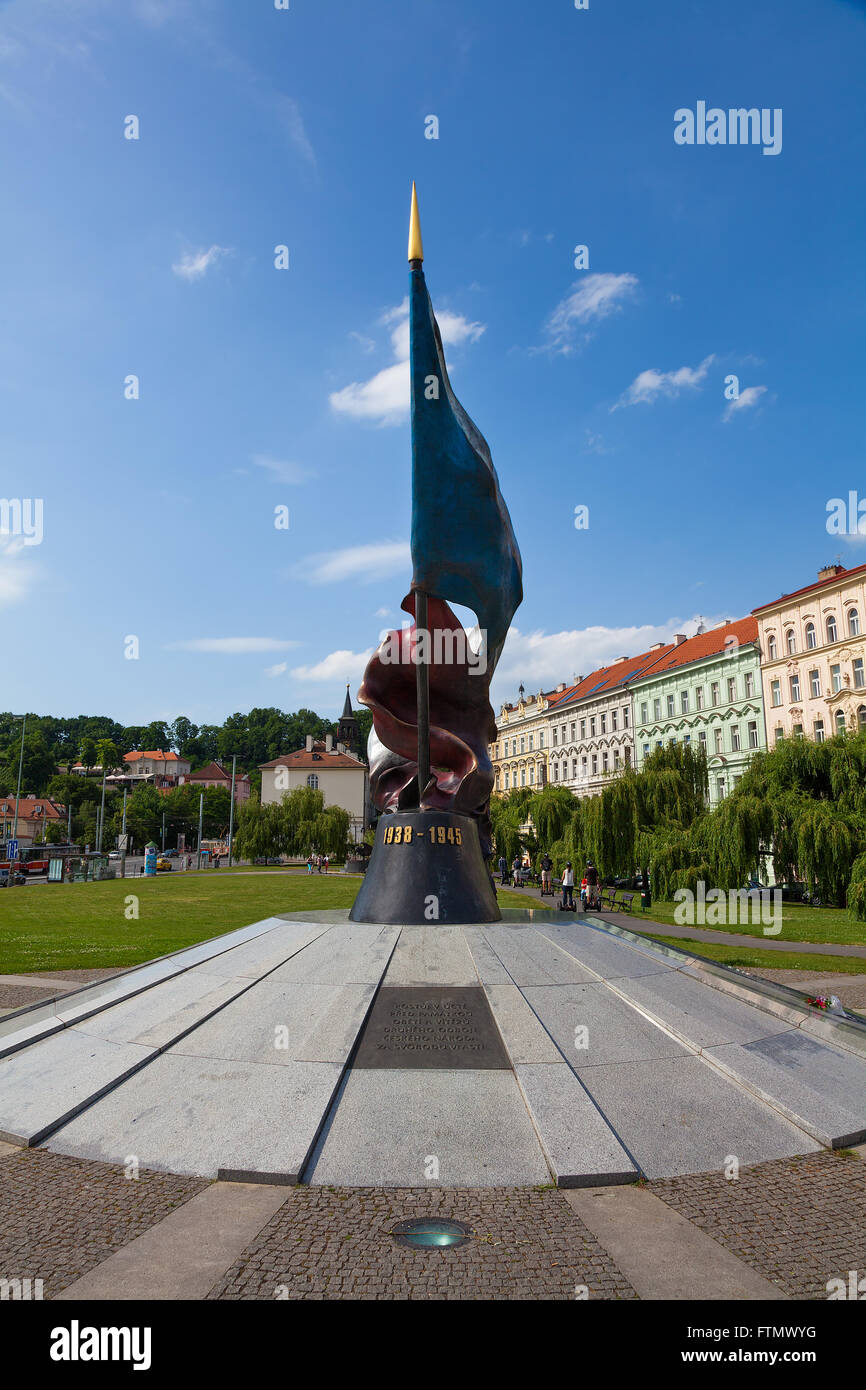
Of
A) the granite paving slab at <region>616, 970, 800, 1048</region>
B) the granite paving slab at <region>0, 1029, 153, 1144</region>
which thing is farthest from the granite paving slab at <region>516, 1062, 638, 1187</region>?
the granite paving slab at <region>0, 1029, 153, 1144</region>

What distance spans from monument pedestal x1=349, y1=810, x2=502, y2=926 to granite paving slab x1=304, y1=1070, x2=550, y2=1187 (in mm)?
3989

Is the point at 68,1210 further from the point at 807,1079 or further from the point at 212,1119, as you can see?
the point at 807,1079

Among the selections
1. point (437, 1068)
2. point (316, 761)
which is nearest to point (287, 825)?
point (316, 761)

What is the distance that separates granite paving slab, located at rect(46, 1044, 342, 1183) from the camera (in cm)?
631

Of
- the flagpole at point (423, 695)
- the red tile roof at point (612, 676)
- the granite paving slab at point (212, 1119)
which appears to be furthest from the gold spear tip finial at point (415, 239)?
the red tile roof at point (612, 676)

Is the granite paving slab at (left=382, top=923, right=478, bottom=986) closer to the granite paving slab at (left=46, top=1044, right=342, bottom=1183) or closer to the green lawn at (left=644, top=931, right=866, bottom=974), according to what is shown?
the granite paving slab at (left=46, top=1044, right=342, bottom=1183)

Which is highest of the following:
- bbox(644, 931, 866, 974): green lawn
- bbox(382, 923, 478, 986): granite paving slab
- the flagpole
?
the flagpole

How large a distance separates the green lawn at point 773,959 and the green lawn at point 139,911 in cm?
892

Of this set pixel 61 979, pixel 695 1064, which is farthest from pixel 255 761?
pixel 695 1064

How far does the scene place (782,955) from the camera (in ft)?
63.3

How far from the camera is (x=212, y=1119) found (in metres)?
6.80

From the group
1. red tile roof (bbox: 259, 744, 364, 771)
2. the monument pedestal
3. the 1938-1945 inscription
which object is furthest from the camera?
red tile roof (bbox: 259, 744, 364, 771)
